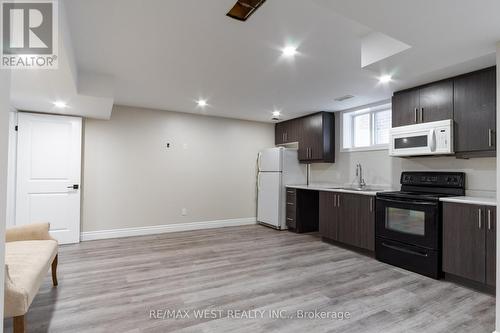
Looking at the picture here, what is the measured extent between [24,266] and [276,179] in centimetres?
410

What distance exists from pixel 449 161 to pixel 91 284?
435 cm

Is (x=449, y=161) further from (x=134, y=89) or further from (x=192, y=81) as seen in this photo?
(x=134, y=89)

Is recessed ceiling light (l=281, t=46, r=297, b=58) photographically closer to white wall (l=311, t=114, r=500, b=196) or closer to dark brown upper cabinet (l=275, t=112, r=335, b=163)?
white wall (l=311, t=114, r=500, b=196)

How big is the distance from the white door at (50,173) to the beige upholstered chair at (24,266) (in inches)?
68.4

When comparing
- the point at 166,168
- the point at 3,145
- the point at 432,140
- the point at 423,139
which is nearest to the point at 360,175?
Answer: the point at 423,139

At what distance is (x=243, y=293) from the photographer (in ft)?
8.58

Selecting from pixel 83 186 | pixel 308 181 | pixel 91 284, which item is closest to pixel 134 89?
pixel 83 186

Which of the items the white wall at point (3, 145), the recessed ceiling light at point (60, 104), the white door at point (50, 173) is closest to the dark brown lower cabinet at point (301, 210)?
the white door at point (50, 173)

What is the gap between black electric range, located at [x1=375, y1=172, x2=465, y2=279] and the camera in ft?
9.93

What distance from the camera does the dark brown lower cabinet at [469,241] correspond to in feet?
8.49

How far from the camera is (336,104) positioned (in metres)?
4.55

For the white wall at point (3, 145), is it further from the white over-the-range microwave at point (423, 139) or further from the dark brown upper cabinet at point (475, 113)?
the dark brown upper cabinet at point (475, 113)

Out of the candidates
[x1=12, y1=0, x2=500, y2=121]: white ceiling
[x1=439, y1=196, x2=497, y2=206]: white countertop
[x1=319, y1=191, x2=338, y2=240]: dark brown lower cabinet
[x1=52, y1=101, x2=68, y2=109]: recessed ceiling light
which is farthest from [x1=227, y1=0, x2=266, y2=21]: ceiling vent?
[x1=319, y1=191, x2=338, y2=240]: dark brown lower cabinet

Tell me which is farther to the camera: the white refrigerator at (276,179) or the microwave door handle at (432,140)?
the white refrigerator at (276,179)
